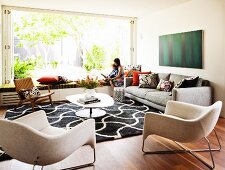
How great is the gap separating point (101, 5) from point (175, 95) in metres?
2.94

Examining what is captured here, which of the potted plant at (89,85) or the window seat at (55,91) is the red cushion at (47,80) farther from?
the potted plant at (89,85)

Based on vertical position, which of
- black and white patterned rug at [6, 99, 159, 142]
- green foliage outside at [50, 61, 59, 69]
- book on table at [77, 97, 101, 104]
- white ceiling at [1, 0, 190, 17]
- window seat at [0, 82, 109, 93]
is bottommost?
black and white patterned rug at [6, 99, 159, 142]

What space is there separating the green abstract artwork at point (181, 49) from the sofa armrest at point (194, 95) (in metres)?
0.66

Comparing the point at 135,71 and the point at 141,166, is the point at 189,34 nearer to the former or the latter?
the point at 135,71

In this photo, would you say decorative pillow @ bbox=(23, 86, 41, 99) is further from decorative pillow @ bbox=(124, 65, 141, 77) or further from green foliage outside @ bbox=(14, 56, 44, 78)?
decorative pillow @ bbox=(124, 65, 141, 77)

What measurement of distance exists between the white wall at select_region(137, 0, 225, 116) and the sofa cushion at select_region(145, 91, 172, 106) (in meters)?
0.92

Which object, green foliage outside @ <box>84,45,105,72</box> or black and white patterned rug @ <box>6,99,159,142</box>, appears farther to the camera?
green foliage outside @ <box>84,45,105,72</box>

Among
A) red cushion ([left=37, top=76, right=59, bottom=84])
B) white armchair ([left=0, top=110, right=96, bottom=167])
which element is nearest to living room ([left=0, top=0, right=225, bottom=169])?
white armchair ([left=0, top=110, right=96, bottom=167])

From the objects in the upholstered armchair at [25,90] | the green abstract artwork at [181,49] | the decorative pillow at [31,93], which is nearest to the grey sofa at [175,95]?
the green abstract artwork at [181,49]

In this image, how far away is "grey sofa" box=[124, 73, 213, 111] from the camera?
13.7 ft

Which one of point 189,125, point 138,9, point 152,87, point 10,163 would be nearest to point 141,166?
point 189,125

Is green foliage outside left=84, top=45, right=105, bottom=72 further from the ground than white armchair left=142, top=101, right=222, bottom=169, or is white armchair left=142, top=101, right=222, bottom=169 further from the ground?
green foliage outside left=84, top=45, right=105, bottom=72

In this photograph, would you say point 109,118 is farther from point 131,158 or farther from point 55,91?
point 55,91

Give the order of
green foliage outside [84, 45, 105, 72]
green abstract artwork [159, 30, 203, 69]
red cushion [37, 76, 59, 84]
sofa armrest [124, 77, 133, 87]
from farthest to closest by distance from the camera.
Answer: green foliage outside [84, 45, 105, 72] → sofa armrest [124, 77, 133, 87] → red cushion [37, 76, 59, 84] → green abstract artwork [159, 30, 203, 69]
